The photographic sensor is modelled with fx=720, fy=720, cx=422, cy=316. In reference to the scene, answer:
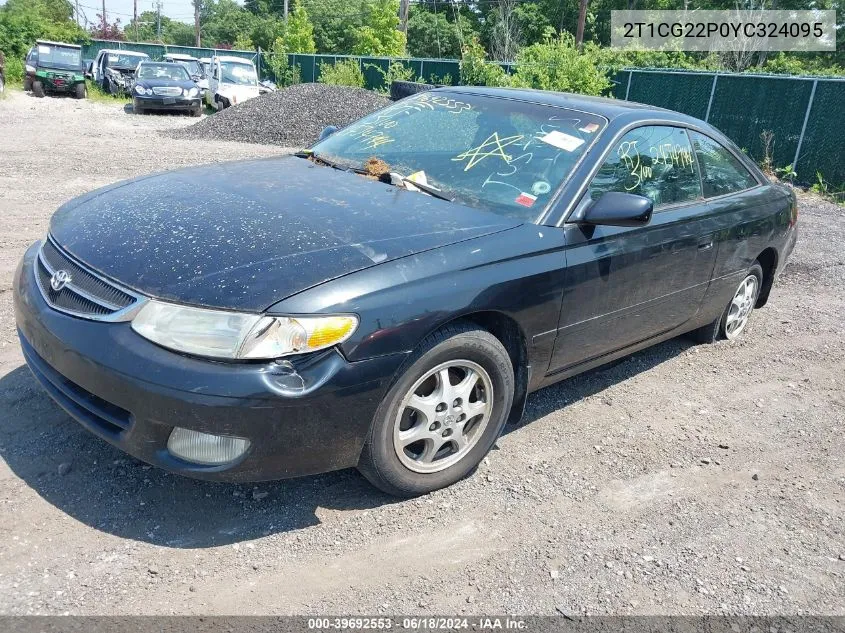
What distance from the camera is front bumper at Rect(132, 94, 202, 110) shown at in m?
21.4

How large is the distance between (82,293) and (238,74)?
925 inches

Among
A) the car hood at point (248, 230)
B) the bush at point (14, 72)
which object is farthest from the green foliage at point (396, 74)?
the car hood at point (248, 230)

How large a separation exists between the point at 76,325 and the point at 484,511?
1843 millimetres

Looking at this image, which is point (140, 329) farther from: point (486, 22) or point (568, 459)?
point (486, 22)

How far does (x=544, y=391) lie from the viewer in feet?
14.5

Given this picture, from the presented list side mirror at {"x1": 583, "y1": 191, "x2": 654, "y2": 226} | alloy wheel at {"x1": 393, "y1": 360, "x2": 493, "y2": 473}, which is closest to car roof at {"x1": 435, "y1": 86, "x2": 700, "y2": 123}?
side mirror at {"x1": 583, "y1": 191, "x2": 654, "y2": 226}

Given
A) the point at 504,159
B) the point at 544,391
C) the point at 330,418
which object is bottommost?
the point at 544,391

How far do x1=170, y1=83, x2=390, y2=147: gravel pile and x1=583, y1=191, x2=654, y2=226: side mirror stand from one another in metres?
13.6

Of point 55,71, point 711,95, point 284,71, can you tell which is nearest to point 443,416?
point 711,95

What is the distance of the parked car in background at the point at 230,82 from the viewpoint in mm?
22681

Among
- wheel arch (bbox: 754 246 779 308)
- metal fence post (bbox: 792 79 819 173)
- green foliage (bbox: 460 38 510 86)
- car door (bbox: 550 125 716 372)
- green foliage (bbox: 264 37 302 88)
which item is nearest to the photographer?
car door (bbox: 550 125 716 372)

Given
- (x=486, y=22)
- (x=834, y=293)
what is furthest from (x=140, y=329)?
(x=486, y=22)

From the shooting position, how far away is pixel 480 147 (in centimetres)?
386

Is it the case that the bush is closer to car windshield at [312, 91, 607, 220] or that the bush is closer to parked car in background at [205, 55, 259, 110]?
parked car in background at [205, 55, 259, 110]
